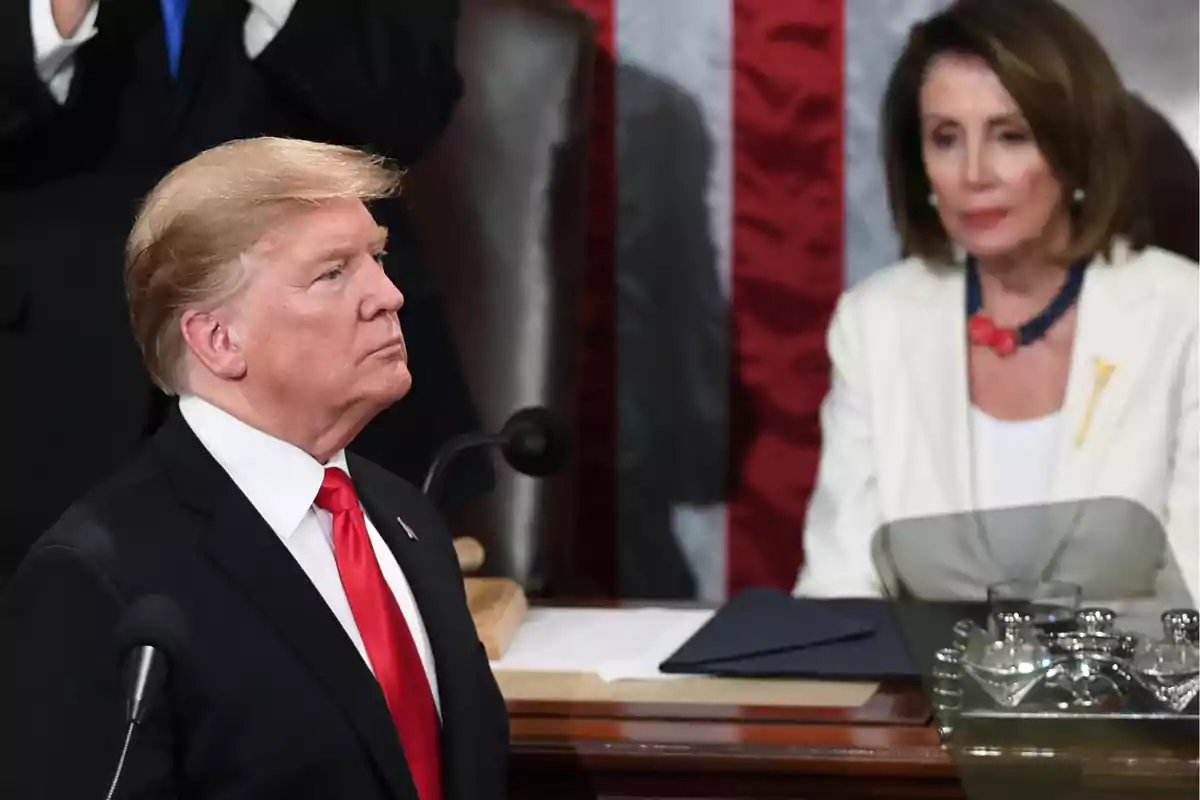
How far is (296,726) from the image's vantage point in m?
1.17

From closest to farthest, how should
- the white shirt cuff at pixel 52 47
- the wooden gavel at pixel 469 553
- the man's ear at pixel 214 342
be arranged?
the man's ear at pixel 214 342
the white shirt cuff at pixel 52 47
the wooden gavel at pixel 469 553

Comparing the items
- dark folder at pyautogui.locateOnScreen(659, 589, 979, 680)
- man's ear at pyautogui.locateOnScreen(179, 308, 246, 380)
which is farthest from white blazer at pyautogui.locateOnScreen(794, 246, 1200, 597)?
man's ear at pyautogui.locateOnScreen(179, 308, 246, 380)

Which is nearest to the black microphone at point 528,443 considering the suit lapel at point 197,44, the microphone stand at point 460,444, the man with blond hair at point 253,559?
the microphone stand at point 460,444

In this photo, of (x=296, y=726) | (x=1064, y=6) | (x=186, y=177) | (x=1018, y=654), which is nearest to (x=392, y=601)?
(x=296, y=726)

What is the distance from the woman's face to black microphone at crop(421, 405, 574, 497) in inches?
25.6

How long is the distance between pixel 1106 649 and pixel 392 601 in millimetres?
725

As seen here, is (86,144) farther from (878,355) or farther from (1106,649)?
(1106,649)

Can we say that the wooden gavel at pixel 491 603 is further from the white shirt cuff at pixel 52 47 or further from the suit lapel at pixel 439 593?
the white shirt cuff at pixel 52 47

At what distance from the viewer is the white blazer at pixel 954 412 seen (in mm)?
1963

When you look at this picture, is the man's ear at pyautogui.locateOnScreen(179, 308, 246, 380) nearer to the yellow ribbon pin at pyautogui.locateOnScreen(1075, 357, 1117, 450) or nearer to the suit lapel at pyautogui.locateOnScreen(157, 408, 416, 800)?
the suit lapel at pyautogui.locateOnScreen(157, 408, 416, 800)

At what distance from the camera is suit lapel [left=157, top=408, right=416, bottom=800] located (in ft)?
3.91

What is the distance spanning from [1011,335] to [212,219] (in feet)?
3.76

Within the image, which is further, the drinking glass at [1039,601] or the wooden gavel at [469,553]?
the wooden gavel at [469,553]

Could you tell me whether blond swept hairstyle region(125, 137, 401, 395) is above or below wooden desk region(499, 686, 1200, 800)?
above
